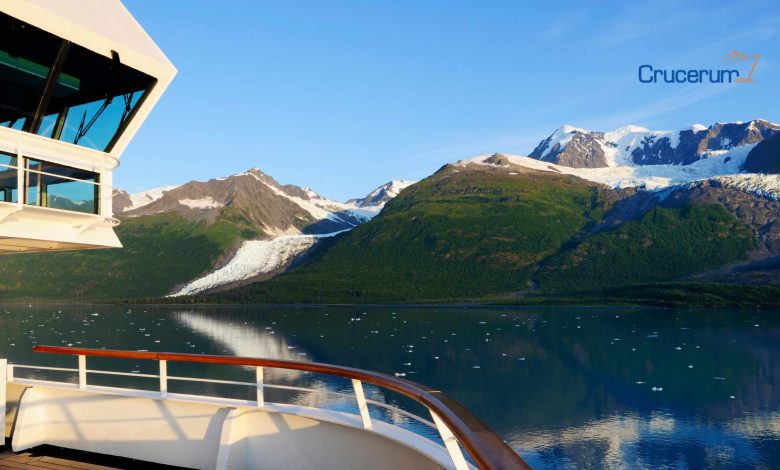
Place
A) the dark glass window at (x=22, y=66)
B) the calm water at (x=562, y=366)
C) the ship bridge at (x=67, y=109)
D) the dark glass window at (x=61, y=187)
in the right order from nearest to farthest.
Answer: the dark glass window at (x=22, y=66) < the ship bridge at (x=67, y=109) < the dark glass window at (x=61, y=187) < the calm water at (x=562, y=366)

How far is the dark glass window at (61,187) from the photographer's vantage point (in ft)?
27.6

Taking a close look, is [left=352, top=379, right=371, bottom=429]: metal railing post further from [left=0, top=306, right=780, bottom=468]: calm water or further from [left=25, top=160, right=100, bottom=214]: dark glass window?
[left=0, top=306, right=780, bottom=468]: calm water

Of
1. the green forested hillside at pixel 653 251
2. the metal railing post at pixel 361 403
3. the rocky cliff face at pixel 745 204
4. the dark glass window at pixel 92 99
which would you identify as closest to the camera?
the metal railing post at pixel 361 403

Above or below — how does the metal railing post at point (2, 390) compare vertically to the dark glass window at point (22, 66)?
below

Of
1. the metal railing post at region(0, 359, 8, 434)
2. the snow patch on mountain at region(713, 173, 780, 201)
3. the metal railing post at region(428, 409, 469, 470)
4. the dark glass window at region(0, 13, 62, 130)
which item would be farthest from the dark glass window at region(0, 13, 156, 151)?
the snow patch on mountain at region(713, 173, 780, 201)

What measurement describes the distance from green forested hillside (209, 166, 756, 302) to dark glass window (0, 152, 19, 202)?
14763cm

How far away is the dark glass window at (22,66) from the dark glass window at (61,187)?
703 millimetres

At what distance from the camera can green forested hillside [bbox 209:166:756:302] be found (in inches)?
6299

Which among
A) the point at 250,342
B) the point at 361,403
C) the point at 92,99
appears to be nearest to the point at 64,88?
the point at 92,99

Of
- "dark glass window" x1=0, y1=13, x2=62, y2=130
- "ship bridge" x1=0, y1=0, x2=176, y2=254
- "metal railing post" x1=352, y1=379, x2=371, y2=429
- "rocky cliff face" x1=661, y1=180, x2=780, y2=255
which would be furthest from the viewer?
"rocky cliff face" x1=661, y1=180, x2=780, y2=255

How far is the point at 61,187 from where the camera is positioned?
8.77 m

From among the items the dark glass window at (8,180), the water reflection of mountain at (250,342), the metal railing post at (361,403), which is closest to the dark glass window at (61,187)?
the dark glass window at (8,180)

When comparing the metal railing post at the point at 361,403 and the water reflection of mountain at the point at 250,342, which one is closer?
the metal railing post at the point at 361,403

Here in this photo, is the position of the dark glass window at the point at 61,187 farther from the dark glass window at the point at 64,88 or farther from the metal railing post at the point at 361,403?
the metal railing post at the point at 361,403
